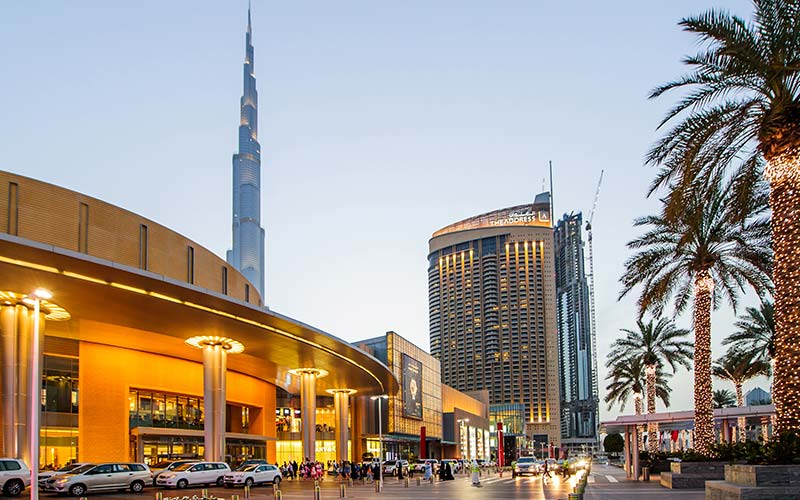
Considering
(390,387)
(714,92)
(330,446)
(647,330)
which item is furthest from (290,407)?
(714,92)

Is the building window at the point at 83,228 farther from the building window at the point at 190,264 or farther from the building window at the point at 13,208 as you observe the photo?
the building window at the point at 190,264

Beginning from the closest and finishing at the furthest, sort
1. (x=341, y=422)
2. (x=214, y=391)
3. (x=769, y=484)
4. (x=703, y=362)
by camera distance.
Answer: (x=769, y=484)
(x=703, y=362)
(x=214, y=391)
(x=341, y=422)

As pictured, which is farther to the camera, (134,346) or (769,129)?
(134,346)

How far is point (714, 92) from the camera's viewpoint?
23.8 metres

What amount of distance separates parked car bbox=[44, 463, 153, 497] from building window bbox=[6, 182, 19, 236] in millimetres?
10845

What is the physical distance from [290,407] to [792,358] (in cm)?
8634

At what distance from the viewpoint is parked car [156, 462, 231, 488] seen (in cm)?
4253

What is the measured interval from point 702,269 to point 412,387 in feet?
240

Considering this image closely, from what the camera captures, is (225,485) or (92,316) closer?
(92,316)

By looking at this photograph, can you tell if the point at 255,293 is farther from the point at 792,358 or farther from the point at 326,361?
the point at 792,358

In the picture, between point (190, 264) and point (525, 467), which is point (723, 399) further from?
point (190, 264)

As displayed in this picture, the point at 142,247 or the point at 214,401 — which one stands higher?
the point at 142,247

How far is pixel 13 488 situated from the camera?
31438mm

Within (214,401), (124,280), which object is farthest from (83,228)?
(214,401)
